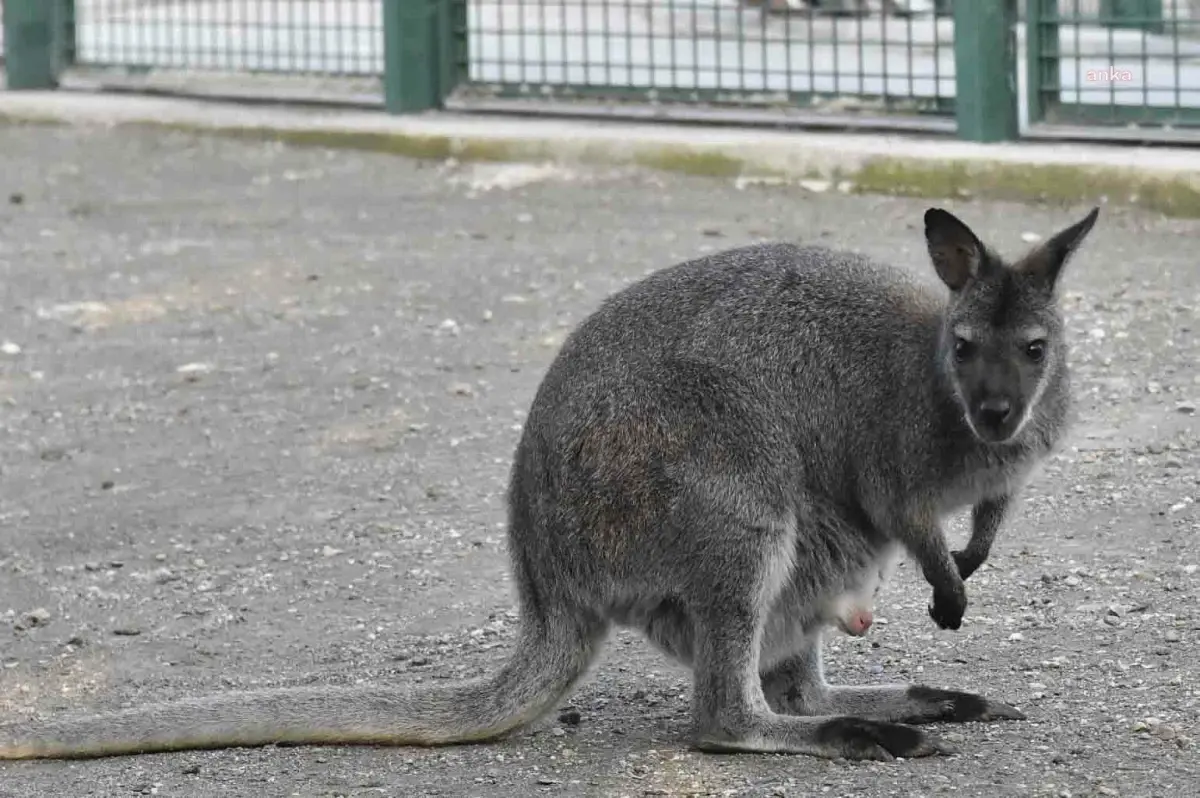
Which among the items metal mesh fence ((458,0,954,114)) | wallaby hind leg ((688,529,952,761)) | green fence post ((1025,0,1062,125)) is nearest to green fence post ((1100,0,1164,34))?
green fence post ((1025,0,1062,125))

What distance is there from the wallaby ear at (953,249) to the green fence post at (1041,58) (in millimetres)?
4674

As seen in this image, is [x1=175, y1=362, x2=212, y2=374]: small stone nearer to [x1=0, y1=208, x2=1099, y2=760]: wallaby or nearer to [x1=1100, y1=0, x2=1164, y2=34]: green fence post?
[x1=0, y1=208, x2=1099, y2=760]: wallaby

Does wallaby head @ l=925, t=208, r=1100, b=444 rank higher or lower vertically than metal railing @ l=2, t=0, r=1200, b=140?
lower

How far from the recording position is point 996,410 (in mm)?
3848

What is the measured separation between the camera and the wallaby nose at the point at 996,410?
12.6 feet

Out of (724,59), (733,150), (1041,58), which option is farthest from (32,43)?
(1041,58)

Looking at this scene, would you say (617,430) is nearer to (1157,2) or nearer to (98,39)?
(1157,2)

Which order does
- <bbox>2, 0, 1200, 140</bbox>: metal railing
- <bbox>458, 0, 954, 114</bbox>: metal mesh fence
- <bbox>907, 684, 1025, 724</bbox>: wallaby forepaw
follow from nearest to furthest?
<bbox>907, 684, 1025, 724</bbox>: wallaby forepaw → <bbox>2, 0, 1200, 140</bbox>: metal railing → <bbox>458, 0, 954, 114</bbox>: metal mesh fence

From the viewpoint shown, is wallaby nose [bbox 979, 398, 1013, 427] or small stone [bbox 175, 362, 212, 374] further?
small stone [bbox 175, 362, 212, 374]

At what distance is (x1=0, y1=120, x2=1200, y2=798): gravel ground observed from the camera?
4000 millimetres

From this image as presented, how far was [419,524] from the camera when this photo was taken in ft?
18.5

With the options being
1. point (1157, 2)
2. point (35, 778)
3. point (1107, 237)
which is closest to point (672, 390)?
point (35, 778)

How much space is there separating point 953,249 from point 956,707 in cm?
93

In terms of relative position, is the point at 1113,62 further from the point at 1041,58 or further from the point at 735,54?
the point at 735,54
